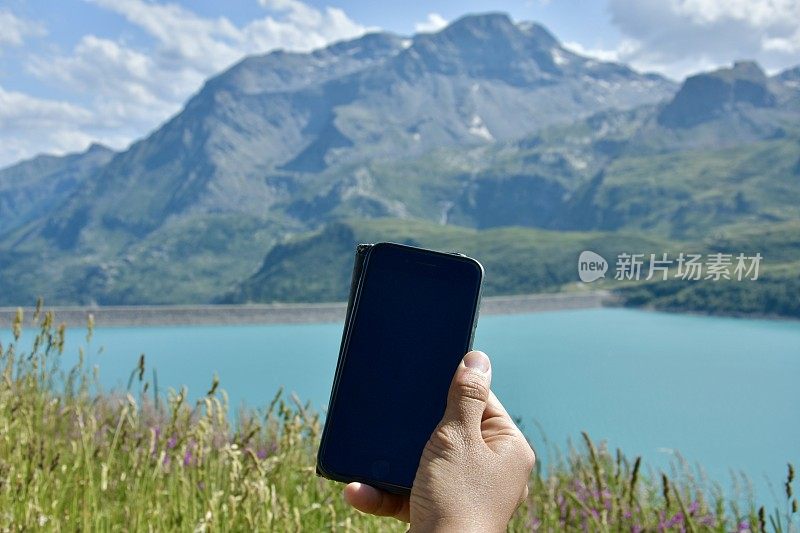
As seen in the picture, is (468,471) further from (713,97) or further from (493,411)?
(713,97)

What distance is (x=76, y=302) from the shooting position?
120m

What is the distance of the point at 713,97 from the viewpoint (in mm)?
172250

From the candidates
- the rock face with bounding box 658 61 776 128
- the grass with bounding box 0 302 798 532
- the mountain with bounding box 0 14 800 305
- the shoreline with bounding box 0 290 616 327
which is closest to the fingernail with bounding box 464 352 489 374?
the grass with bounding box 0 302 798 532

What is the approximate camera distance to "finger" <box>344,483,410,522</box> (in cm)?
115

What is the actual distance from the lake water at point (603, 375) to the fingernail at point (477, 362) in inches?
332

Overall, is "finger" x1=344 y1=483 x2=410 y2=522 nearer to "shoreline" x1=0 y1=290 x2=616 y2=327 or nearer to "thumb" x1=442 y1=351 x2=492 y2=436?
"thumb" x1=442 y1=351 x2=492 y2=436

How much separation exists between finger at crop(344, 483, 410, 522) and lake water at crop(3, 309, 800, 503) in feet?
27.1

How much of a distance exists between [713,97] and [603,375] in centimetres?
16457

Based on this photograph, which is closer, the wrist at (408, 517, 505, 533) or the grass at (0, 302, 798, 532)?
the wrist at (408, 517, 505, 533)

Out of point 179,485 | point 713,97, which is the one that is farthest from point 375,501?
point 713,97

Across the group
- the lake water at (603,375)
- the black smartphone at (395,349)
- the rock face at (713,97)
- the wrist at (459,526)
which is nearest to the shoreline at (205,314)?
the lake water at (603,375)

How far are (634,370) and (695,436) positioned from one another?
8299 millimetres

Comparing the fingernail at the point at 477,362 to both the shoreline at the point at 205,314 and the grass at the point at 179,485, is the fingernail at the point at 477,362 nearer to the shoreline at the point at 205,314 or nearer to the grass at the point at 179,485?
the grass at the point at 179,485

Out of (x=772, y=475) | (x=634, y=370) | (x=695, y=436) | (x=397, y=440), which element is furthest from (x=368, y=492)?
(x=634, y=370)
